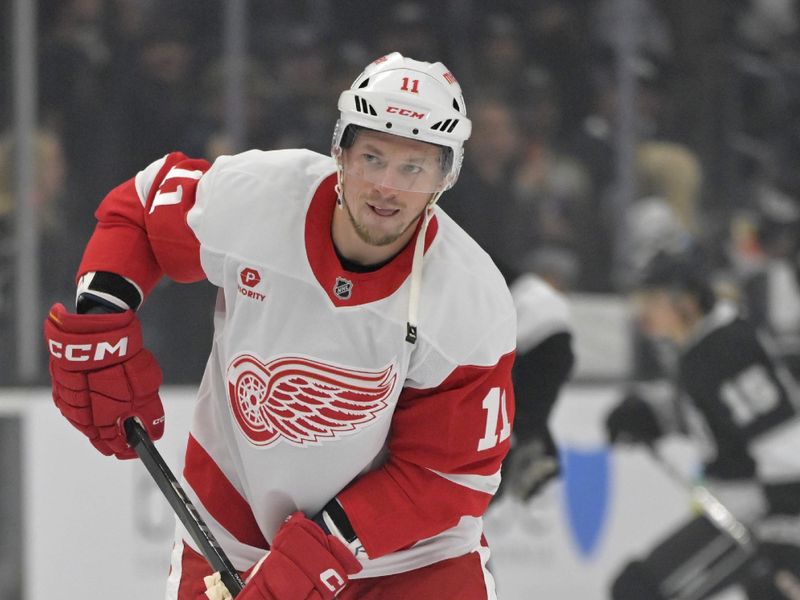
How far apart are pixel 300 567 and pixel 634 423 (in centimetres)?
256

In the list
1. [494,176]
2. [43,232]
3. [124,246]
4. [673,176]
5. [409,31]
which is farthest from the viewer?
[673,176]

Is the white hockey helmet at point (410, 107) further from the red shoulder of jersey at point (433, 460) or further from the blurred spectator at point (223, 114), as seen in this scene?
the blurred spectator at point (223, 114)

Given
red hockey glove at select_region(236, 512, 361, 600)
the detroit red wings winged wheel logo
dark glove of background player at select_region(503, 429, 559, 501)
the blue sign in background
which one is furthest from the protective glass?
the blue sign in background

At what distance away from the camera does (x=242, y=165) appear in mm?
2316

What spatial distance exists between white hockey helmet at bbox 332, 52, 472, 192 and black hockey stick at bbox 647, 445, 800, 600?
2365mm

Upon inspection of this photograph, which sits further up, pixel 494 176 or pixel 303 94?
pixel 303 94

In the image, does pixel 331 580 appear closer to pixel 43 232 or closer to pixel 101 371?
pixel 101 371

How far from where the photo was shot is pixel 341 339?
221cm

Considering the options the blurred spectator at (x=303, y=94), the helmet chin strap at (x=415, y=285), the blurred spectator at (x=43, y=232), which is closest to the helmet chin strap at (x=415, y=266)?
the helmet chin strap at (x=415, y=285)

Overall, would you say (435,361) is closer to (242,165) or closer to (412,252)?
(412,252)

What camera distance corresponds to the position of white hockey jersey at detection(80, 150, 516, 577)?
221 cm

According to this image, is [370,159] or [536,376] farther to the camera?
[536,376]

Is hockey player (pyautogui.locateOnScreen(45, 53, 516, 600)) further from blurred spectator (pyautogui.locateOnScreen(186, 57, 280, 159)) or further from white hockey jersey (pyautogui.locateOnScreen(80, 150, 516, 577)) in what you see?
blurred spectator (pyautogui.locateOnScreen(186, 57, 280, 159))

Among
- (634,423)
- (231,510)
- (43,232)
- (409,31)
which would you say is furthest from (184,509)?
(409,31)
